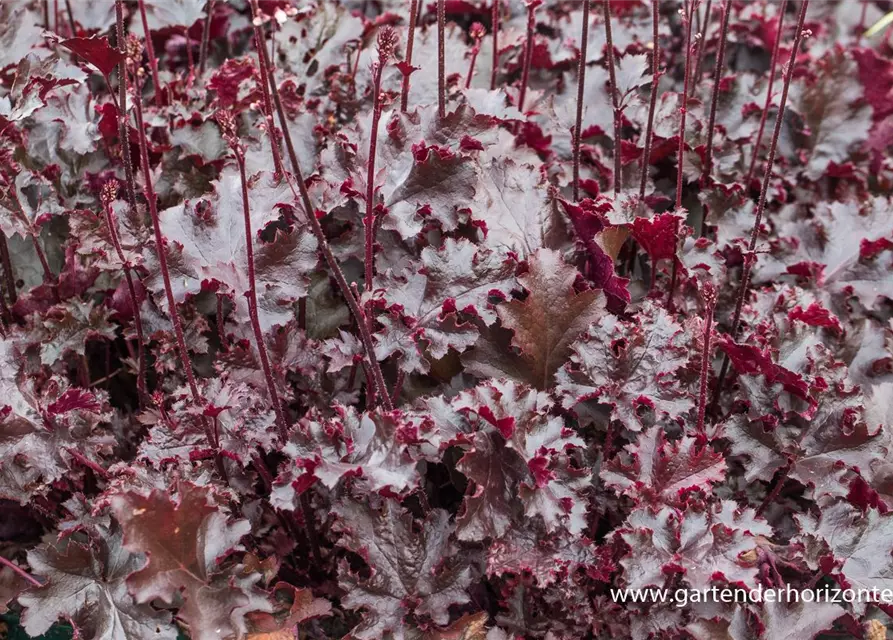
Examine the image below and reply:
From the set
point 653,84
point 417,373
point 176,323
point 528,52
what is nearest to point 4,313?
point 176,323

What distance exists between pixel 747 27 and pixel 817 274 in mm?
1389

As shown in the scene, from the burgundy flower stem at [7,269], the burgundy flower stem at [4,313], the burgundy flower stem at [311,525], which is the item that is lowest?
the burgundy flower stem at [311,525]

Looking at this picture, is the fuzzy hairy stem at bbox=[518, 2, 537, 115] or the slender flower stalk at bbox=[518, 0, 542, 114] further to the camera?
the fuzzy hairy stem at bbox=[518, 2, 537, 115]

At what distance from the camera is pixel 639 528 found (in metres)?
1.69

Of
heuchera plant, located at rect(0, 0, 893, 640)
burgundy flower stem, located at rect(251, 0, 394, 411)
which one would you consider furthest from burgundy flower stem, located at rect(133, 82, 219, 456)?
burgundy flower stem, located at rect(251, 0, 394, 411)

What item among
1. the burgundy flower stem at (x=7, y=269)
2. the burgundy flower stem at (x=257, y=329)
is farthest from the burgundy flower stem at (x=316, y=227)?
the burgundy flower stem at (x=7, y=269)

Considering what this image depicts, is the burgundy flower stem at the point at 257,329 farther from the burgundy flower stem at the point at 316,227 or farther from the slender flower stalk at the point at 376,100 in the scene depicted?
the slender flower stalk at the point at 376,100

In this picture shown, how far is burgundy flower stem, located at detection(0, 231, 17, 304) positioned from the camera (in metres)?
2.18

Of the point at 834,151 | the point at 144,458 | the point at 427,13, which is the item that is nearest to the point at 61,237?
the point at 144,458

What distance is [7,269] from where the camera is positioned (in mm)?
2232

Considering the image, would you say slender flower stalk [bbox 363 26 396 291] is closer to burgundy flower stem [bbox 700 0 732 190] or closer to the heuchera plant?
the heuchera plant

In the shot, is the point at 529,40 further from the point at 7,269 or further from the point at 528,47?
the point at 7,269

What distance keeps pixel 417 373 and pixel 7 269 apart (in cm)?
118

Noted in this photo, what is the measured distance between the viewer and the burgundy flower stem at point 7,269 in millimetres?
2180
